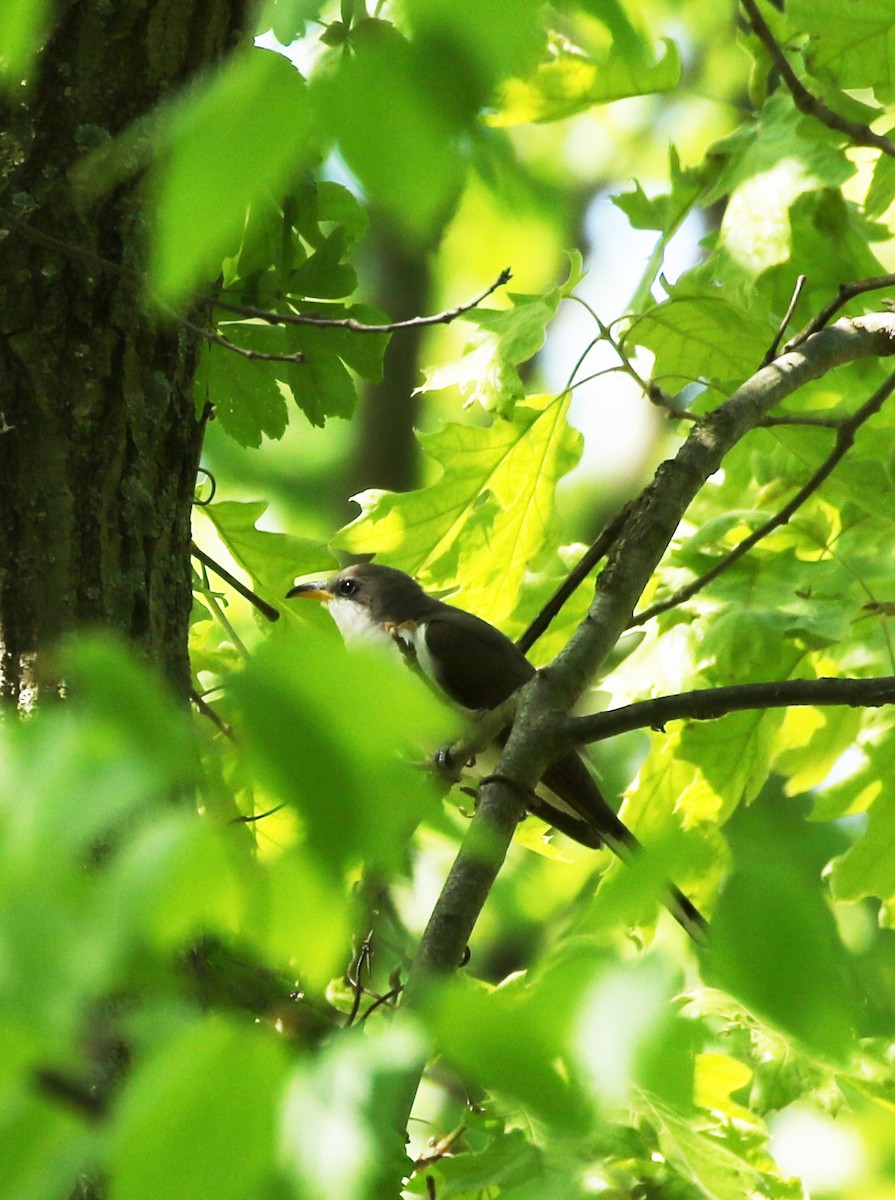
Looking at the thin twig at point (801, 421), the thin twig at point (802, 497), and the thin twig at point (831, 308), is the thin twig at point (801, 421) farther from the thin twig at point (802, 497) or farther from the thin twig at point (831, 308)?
the thin twig at point (831, 308)

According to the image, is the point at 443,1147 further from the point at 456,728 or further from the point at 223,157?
the point at 223,157

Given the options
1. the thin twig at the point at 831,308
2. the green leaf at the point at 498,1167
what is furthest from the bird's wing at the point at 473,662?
the green leaf at the point at 498,1167

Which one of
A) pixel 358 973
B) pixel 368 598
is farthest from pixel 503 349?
pixel 368 598

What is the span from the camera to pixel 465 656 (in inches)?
188

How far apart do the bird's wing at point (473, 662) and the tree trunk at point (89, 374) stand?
2208 mm

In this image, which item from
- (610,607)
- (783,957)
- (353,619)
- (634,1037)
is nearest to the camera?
(634,1037)

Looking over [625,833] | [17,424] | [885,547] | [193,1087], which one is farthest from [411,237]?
[625,833]

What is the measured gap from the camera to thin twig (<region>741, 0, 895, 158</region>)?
9.92ft

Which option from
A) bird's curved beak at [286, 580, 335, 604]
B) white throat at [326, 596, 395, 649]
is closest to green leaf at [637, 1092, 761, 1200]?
white throat at [326, 596, 395, 649]

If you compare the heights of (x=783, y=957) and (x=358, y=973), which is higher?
(x=358, y=973)

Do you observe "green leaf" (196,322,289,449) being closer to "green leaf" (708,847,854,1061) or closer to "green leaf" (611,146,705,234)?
"green leaf" (611,146,705,234)

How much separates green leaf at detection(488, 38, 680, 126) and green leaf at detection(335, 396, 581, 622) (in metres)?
0.77

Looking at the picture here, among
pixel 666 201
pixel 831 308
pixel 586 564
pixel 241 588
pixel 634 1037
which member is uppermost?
pixel 666 201

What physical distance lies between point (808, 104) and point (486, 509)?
125 centimetres
